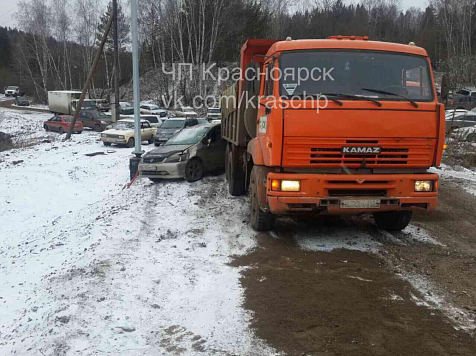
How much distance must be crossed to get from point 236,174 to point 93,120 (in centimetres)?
2650

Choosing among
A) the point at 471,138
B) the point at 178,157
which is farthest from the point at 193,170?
the point at 471,138

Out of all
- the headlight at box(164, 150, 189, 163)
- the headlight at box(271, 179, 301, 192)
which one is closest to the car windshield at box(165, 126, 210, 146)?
the headlight at box(164, 150, 189, 163)

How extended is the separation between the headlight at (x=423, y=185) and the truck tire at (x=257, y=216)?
2129 mm

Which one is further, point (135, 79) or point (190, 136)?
point (135, 79)

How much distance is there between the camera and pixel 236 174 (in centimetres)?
947

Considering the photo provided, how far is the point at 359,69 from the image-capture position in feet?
18.8

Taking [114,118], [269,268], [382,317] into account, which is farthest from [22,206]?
[114,118]

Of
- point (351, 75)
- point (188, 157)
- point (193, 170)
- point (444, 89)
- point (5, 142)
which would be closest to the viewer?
point (351, 75)

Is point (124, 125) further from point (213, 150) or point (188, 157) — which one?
point (188, 157)

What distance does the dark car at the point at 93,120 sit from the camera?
109 feet

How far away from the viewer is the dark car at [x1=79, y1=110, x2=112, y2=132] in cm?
3309

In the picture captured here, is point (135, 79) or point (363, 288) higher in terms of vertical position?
point (135, 79)

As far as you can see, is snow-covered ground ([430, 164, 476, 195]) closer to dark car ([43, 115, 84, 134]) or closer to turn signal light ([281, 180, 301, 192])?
turn signal light ([281, 180, 301, 192])

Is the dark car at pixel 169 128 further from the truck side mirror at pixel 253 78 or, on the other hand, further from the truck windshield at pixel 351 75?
the truck windshield at pixel 351 75
